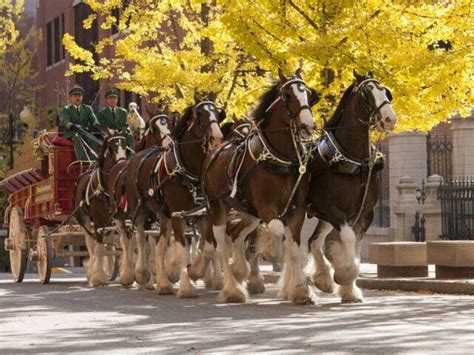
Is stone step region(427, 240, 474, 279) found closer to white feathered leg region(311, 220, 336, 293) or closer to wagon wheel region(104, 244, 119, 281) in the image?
white feathered leg region(311, 220, 336, 293)

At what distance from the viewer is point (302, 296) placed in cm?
1573

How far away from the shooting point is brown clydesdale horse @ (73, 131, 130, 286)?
22.0 m

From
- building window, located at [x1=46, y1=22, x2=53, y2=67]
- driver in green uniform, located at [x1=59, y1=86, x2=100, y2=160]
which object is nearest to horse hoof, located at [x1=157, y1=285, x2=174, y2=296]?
driver in green uniform, located at [x1=59, y1=86, x2=100, y2=160]

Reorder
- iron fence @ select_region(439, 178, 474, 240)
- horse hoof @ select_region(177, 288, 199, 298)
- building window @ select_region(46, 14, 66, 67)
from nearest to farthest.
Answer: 1. horse hoof @ select_region(177, 288, 199, 298)
2. iron fence @ select_region(439, 178, 474, 240)
3. building window @ select_region(46, 14, 66, 67)

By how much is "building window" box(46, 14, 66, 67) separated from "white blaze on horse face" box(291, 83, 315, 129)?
40.1 m

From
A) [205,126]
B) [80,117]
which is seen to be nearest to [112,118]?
[80,117]

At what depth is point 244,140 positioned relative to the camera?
17.1 m

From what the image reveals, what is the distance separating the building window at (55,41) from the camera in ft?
182

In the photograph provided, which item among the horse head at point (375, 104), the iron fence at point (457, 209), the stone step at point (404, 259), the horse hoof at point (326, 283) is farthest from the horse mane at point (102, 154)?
the iron fence at point (457, 209)

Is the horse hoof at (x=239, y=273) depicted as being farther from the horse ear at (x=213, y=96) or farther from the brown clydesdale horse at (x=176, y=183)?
the horse ear at (x=213, y=96)

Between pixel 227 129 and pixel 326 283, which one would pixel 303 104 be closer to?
pixel 326 283

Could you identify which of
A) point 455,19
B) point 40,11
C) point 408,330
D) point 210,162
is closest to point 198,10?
point 455,19

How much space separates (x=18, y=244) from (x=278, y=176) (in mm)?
9340

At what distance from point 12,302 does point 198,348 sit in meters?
7.01
